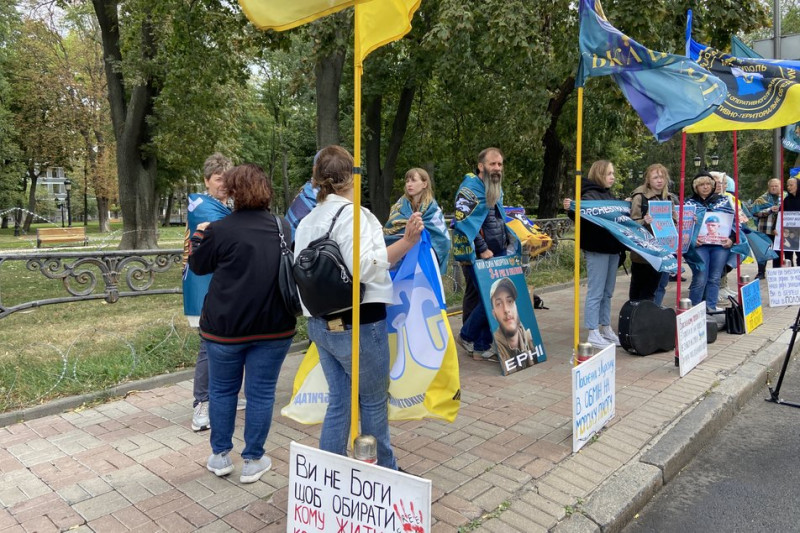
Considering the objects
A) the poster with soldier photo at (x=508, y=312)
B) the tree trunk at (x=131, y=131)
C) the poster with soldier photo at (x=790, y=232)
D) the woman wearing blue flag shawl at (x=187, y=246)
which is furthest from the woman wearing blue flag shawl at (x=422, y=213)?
the tree trunk at (x=131, y=131)

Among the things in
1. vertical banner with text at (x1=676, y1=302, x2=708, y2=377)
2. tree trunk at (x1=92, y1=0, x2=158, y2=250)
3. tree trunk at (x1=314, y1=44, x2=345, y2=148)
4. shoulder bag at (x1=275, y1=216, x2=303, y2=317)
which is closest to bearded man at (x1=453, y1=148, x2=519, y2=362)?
vertical banner with text at (x1=676, y1=302, x2=708, y2=377)

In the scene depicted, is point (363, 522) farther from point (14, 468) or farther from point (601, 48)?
point (601, 48)

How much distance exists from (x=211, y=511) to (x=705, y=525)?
8.68ft

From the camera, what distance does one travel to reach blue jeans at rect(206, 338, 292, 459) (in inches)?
130

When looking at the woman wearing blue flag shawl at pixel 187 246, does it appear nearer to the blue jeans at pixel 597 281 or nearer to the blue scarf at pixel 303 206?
the blue scarf at pixel 303 206

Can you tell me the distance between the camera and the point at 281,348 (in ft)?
11.0

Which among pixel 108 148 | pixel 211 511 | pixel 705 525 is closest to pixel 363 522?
pixel 211 511

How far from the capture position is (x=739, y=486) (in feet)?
11.9

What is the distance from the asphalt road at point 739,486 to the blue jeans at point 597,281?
1735mm

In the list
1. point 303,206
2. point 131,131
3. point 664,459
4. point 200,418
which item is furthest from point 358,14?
point 131,131

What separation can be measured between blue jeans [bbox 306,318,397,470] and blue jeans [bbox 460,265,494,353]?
3.10 meters

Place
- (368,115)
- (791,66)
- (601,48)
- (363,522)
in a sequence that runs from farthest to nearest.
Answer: (368,115) < (791,66) < (601,48) < (363,522)

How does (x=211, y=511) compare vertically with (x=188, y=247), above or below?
below

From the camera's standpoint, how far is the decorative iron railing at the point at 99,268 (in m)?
6.48
